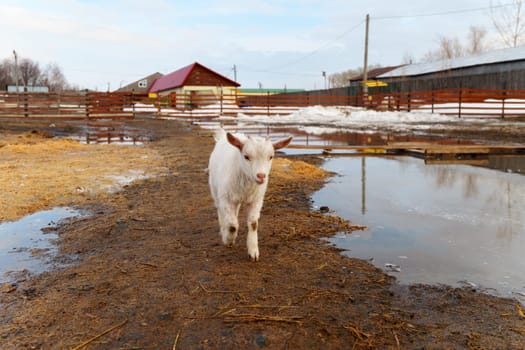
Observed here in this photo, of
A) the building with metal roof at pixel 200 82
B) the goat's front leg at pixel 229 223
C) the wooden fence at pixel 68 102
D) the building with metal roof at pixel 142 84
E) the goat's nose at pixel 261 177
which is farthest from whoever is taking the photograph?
the building with metal roof at pixel 142 84

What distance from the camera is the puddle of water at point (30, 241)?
414 cm

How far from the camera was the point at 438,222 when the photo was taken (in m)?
5.50

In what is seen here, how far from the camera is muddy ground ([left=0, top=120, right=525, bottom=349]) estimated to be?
285 centimetres

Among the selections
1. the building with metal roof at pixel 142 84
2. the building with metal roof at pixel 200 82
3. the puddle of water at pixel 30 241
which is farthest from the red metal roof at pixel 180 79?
the puddle of water at pixel 30 241

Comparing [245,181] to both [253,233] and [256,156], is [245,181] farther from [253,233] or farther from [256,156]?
[253,233]

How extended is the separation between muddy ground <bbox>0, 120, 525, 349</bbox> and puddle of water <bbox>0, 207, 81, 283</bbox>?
16 centimetres

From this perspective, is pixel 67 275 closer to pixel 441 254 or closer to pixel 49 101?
pixel 441 254

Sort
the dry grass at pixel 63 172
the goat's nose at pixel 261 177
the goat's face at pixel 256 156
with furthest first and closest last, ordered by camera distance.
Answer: the dry grass at pixel 63 172, the goat's face at pixel 256 156, the goat's nose at pixel 261 177

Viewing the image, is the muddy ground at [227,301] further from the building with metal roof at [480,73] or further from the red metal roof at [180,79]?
the red metal roof at [180,79]

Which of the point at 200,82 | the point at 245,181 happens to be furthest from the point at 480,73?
the point at 245,181

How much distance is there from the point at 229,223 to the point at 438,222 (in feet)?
9.14

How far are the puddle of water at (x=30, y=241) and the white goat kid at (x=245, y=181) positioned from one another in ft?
5.75

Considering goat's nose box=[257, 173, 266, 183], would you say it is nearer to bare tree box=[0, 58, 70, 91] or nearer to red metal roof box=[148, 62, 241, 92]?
red metal roof box=[148, 62, 241, 92]

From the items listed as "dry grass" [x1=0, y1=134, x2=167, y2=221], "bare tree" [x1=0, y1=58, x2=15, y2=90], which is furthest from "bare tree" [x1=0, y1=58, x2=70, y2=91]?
"dry grass" [x1=0, y1=134, x2=167, y2=221]
